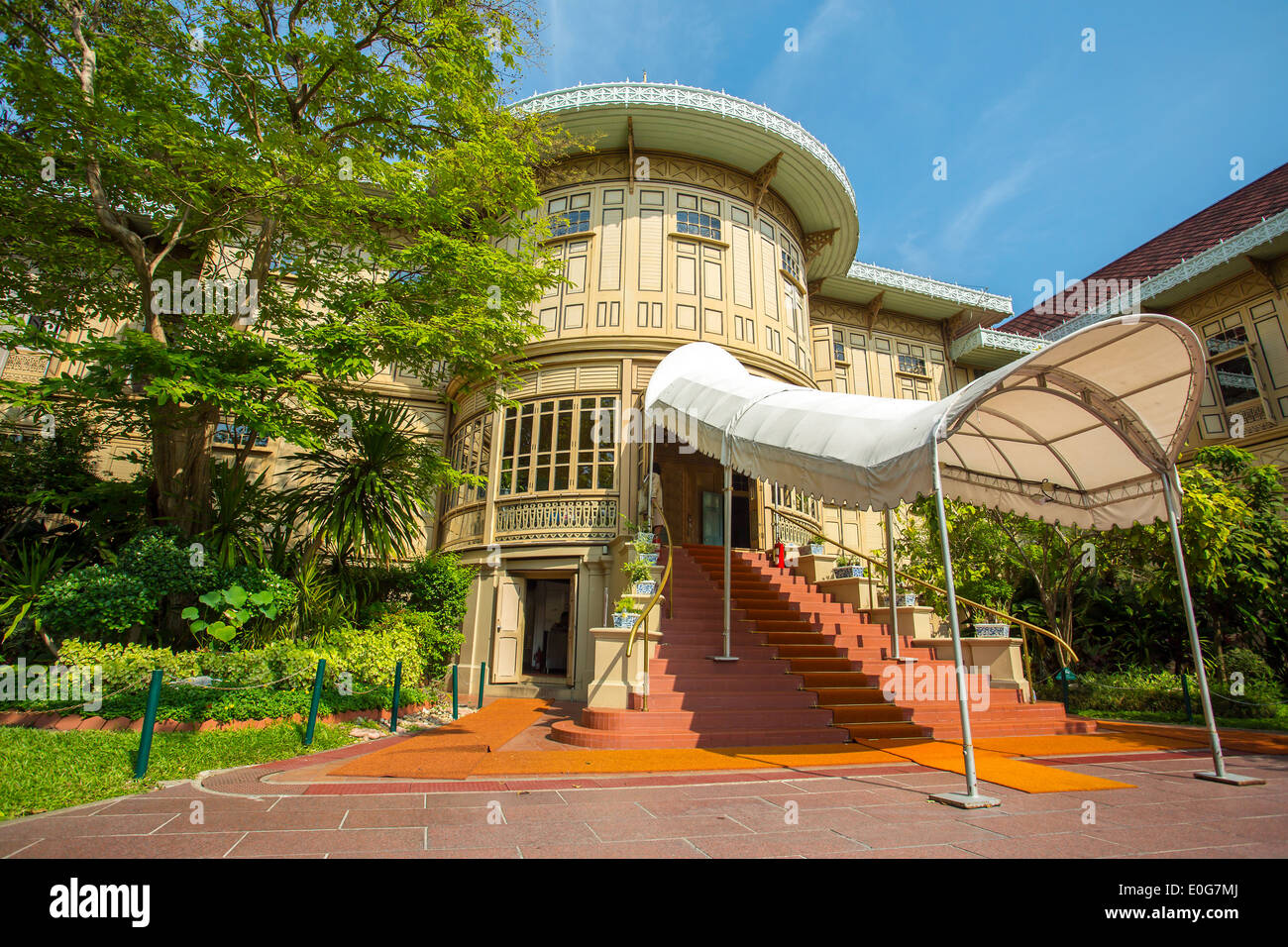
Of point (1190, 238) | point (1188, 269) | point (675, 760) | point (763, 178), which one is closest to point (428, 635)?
point (675, 760)

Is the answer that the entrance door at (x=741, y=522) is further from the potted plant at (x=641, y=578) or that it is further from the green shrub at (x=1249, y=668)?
the green shrub at (x=1249, y=668)

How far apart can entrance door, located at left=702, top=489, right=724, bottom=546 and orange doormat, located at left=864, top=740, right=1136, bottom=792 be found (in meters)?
7.14

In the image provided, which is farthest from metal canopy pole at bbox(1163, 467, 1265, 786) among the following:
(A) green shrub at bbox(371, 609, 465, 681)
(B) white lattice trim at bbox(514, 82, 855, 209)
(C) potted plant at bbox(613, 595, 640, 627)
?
(B) white lattice trim at bbox(514, 82, 855, 209)

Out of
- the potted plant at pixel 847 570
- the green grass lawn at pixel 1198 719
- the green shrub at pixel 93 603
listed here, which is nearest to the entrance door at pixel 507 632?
the green shrub at pixel 93 603

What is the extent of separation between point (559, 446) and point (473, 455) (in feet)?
8.32

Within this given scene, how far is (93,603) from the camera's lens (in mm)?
7543

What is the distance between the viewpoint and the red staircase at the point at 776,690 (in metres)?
7.06

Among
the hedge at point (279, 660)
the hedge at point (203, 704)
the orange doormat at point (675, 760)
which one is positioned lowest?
the orange doormat at point (675, 760)

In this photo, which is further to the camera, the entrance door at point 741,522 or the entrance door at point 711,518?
the entrance door at point 741,522

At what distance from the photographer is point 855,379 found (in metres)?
19.6

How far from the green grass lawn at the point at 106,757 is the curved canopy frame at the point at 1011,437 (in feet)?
18.2

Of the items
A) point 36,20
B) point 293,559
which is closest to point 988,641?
point 293,559

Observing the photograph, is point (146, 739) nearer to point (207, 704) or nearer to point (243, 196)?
point (207, 704)
